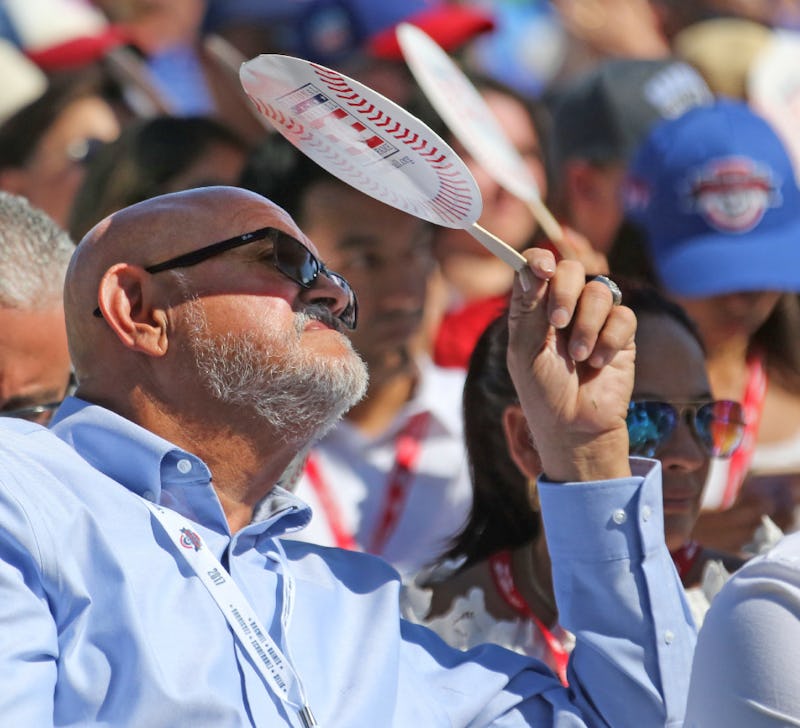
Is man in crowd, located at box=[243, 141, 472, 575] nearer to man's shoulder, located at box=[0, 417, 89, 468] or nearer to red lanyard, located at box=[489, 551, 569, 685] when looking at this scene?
red lanyard, located at box=[489, 551, 569, 685]

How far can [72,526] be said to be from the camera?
76.0 inches

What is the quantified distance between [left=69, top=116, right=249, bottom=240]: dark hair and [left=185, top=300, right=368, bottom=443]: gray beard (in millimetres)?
1764

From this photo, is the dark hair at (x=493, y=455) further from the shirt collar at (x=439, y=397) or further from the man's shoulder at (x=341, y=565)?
the shirt collar at (x=439, y=397)

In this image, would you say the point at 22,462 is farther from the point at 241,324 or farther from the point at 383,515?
the point at 383,515

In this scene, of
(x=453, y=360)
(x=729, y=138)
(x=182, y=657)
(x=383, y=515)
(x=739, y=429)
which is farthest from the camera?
(x=453, y=360)

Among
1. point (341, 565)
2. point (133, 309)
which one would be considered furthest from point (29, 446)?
point (341, 565)

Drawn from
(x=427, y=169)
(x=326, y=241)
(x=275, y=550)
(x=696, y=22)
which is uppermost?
(x=427, y=169)

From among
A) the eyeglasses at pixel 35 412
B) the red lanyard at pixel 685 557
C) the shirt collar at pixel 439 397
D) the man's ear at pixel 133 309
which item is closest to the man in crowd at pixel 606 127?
the shirt collar at pixel 439 397

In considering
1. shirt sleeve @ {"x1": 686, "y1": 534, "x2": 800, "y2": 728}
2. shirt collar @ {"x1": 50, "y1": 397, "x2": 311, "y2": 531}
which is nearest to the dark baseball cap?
shirt collar @ {"x1": 50, "y1": 397, "x2": 311, "y2": 531}

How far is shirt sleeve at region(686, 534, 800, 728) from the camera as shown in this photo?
1.64 metres

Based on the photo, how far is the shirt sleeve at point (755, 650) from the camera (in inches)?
64.7

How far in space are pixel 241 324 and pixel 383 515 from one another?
4.59ft

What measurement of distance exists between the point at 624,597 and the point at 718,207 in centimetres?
187

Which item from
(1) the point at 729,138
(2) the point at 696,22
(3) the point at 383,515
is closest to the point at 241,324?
(3) the point at 383,515
